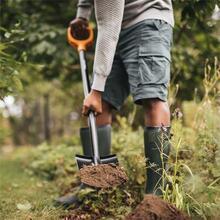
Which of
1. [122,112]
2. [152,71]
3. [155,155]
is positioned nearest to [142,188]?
[155,155]

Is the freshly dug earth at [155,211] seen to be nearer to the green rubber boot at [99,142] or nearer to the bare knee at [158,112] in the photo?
the bare knee at [158,112]

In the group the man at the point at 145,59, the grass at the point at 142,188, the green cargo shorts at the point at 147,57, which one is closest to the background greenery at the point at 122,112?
the grass at the point at 142,188

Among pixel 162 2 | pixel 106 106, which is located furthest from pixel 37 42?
pixel 162 2

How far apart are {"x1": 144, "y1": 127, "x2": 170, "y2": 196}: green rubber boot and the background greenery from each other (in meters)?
0.07

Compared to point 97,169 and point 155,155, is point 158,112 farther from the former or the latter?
point 97,169

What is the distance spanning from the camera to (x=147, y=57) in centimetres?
309

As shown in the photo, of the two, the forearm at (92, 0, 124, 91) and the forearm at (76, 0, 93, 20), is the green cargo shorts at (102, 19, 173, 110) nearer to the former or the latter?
the forearm at (92, 0, 124, 91)

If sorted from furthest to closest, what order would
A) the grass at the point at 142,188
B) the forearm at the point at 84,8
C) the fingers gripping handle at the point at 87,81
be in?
the forearm at the point at 84,8 → the fingers gripping handle at the point at 87,81 → the grass at the point at 142,188

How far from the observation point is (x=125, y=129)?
500 cm

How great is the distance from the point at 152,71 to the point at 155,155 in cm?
47

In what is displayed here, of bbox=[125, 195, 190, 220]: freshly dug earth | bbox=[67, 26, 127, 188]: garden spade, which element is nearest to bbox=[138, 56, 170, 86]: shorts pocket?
bbox=[67, 26, 127, 188]: garden spade

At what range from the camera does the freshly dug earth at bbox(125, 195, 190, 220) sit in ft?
7.90

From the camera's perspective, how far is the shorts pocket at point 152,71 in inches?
120

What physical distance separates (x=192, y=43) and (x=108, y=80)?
7.77 feet
